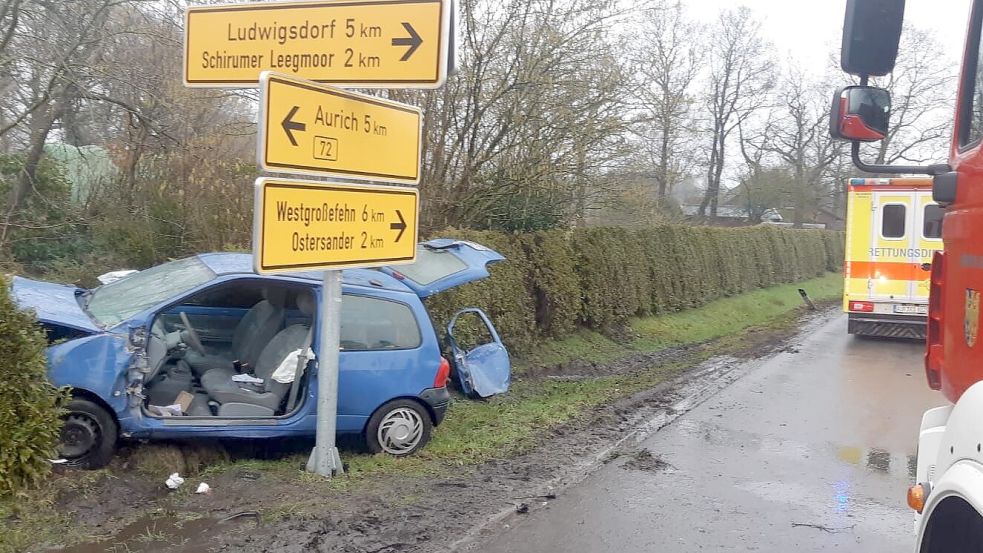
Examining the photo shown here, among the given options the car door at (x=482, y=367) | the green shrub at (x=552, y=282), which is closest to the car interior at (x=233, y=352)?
the car door at (x=482, y=367)

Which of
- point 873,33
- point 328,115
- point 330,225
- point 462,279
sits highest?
point 873,33

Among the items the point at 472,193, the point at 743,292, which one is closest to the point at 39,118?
the point at 472,193

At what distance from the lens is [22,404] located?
15.4 ft

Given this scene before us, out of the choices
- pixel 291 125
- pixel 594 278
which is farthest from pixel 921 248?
pixel 291 125

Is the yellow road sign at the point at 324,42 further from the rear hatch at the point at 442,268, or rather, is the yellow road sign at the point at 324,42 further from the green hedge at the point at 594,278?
the green hedge at the point at 594,278

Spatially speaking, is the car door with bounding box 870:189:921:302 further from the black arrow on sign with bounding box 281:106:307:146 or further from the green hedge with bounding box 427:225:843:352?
the black arrow on sign with bounding box 281:106:307:146

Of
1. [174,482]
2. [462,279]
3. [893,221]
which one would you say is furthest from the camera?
[893,221]

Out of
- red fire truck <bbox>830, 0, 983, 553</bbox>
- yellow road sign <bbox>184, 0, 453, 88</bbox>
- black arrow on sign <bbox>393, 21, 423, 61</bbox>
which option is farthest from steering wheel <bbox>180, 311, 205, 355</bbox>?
red fire truck <bbox>830, 0, 983, 553</bbox>

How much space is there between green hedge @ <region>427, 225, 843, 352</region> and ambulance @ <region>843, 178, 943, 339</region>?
3.82 metres

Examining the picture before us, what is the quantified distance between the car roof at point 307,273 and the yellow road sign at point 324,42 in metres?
1.45

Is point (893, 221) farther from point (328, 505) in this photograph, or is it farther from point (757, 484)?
point (328, 505)

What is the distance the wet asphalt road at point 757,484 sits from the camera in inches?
208

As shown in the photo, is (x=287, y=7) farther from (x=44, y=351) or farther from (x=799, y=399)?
(x=799, y=399)

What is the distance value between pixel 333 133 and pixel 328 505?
245cm
